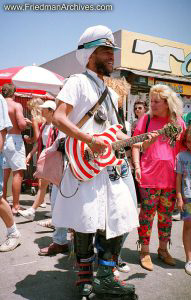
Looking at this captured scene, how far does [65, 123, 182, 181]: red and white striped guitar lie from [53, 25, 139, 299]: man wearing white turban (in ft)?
0.24

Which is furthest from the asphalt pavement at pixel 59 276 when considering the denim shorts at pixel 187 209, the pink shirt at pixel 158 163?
the pink shirt at pixel 158 163

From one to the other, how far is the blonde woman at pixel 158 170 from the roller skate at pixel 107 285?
84 cm

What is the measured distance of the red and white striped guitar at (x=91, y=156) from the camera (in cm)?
228

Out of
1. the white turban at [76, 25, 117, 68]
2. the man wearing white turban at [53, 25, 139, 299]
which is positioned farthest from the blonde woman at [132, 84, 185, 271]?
the white turban at [76, 25, 117, 68]

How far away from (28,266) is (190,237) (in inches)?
70.0

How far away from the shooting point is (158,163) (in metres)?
3.26

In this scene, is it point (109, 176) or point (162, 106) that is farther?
point (162, 106)

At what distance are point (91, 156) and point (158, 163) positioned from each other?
1212mm

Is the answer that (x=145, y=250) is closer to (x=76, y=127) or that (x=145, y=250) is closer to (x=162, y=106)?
(x=162, y=106)

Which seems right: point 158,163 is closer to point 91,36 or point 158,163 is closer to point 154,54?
point 91,36

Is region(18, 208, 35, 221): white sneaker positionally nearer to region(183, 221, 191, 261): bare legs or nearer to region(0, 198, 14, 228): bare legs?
region(0, 198, 14, 228): bare legs

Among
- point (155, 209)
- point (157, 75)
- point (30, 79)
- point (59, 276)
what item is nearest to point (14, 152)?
point (30, 79)

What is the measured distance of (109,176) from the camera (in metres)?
2.40

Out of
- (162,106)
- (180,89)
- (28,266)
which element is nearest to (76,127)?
(162,106)
